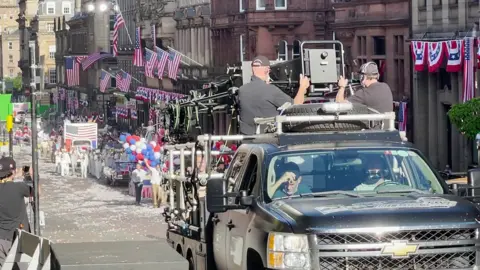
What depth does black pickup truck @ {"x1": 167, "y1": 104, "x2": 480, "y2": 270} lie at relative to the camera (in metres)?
12.2

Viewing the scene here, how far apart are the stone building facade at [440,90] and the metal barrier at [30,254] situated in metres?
31.4

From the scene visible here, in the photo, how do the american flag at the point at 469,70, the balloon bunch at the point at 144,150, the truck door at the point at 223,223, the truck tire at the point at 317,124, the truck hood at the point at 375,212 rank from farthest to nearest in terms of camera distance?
the balloon bunch at the point at 144,150
the american flag at the point at 469,70
the truck door at the point at 223,223
the truck tire at the point at 317,124
the truck hood at the point at 375,212

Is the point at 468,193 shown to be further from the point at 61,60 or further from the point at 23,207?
the point at 61,60

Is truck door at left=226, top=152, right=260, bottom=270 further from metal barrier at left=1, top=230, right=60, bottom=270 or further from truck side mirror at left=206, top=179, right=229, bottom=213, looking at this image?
metal barrier at left=1, top=230, right=60, bottom=270

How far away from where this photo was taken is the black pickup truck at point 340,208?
40.0 ft

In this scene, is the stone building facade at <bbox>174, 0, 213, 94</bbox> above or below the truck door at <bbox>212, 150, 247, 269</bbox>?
above

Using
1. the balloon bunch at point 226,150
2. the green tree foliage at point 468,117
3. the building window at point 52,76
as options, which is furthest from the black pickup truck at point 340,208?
the building window at point 52,76

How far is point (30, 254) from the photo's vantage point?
14.8 m

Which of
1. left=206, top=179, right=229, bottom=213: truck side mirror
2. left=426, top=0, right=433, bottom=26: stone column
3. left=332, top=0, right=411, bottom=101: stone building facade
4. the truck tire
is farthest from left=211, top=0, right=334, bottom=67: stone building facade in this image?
left=206, top=179, right=229, bottom=213: truck side mirror

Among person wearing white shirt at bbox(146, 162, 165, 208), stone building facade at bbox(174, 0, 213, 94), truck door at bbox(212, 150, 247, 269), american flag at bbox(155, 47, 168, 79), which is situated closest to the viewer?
truck door at bbox(212, 150, 247, 269)

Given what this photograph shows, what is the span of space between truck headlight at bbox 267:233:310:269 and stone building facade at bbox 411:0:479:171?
33.3 metres

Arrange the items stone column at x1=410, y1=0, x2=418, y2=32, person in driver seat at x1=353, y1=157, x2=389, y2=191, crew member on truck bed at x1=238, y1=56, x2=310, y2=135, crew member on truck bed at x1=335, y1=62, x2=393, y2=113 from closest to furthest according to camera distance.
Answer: person in driver seat at x1=353, y1=157, x2=389, y2=191 → crew member on truck bed at x1=335, y1=62, x2=393, y2=113 → crew member on truck bed at x1=238, y1=56, x2=310, y2=135 → stone column at x1=410, y1=0, x2=418, y2=32

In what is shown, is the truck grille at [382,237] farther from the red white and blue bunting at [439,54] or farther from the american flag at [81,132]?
the american flag at [81,132]

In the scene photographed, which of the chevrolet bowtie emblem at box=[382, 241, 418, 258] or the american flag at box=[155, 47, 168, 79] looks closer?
the chevrolet bowtie emblem at box=[382, 241, 418, 258]
